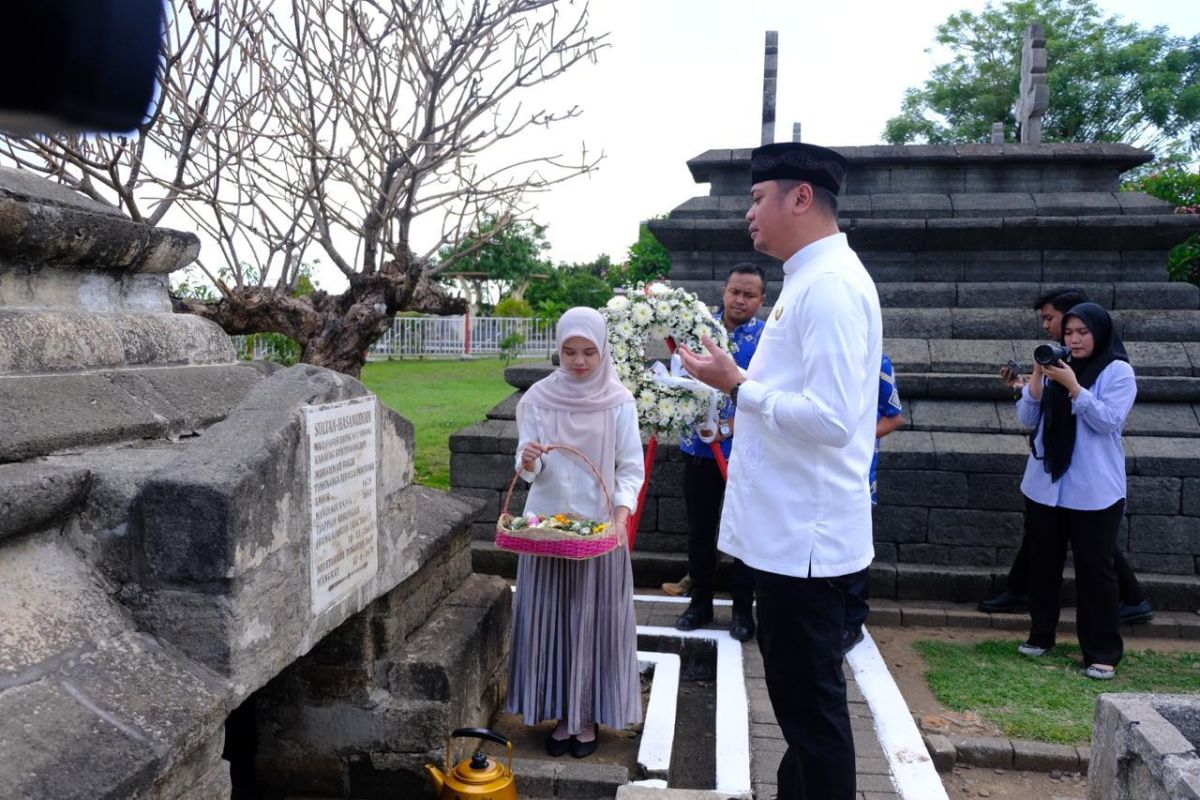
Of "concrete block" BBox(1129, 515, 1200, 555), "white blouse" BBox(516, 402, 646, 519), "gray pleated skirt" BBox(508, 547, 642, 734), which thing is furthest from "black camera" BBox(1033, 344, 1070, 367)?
"gray pleated skirt" BBox(508, 547, 642, 734)

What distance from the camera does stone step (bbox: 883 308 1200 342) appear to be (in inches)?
277

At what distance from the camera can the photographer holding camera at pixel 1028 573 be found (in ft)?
16.5

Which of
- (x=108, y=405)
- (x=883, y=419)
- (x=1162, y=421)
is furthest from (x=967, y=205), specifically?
(x=108, y=405)

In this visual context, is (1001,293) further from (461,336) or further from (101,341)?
(461,336)

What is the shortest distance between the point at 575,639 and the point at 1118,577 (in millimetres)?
3486

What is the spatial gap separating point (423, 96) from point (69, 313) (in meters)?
4.64

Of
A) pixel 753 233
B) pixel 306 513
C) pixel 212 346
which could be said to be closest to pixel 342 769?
pixel 306 513

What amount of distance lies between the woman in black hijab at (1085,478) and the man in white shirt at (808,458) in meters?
Answer: 2.60

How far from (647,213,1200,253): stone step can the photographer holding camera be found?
8.15 feet

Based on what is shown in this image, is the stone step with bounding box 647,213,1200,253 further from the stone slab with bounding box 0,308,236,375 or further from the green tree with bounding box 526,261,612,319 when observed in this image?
the green tree with bounding box 526,261,612,319

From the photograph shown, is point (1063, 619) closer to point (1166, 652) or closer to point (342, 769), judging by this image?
point (1166, 652)

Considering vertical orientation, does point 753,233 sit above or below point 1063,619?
above

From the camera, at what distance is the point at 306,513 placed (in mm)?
2660

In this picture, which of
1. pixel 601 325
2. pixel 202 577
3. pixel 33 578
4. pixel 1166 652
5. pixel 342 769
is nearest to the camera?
pixel 33 578
